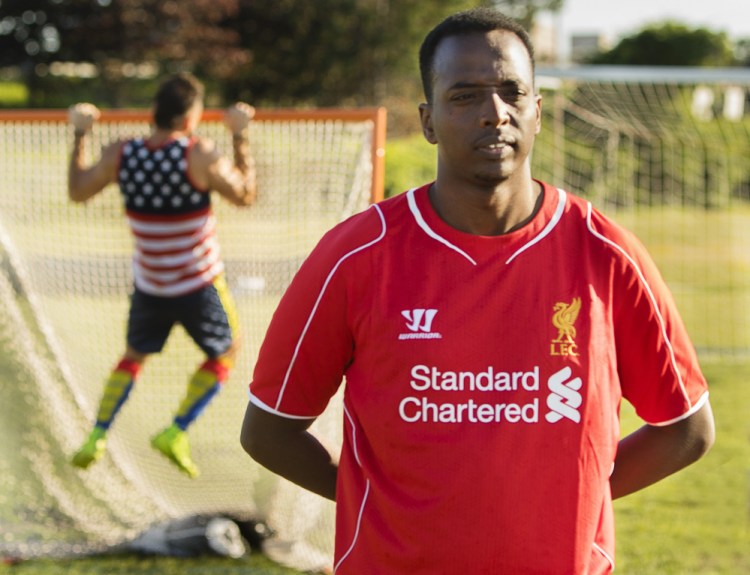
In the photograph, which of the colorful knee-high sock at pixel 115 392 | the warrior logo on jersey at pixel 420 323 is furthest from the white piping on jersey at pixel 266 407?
the colorful knee-high sock at pixel 115 392

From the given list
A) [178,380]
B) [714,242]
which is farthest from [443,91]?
[714,242]

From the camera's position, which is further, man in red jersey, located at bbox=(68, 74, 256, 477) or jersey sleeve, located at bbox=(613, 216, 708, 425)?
man in red jersey, located at bbox=(68, 74, 256, 477)

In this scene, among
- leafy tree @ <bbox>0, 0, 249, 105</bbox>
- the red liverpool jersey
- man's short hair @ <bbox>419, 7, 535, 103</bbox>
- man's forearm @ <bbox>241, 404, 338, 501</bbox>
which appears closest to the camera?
the red liverpool jersey

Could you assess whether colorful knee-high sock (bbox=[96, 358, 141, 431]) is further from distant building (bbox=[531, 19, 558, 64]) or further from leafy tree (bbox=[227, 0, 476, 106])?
distant building (bbox=[531, 19, 558, 64])

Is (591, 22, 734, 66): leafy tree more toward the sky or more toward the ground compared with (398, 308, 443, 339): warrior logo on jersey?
more toward the sky

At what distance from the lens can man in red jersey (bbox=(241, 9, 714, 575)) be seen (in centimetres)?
194

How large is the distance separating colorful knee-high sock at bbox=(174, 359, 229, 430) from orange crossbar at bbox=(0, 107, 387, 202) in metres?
1.17

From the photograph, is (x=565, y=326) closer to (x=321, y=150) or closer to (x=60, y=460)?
(x=321, y=150)

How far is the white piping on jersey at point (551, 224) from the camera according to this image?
6.52ft

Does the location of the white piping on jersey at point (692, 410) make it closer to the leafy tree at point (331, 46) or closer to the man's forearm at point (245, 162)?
the man's forearm at point (245, 162)

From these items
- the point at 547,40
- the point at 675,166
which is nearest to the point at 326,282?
the point at 675,166

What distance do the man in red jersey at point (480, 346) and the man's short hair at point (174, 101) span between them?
125 inches

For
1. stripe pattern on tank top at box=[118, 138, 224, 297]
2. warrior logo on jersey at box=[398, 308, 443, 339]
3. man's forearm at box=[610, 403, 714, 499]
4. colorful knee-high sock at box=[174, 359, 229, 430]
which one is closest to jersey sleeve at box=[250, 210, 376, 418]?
warrior logo on jersey at box=[398, 308, 443, 339]

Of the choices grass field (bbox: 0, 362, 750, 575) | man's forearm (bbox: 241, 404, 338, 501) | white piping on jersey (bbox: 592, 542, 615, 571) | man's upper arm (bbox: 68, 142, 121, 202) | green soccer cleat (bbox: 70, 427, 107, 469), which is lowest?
grass field (bbox: 0, 362, 750, 575)
